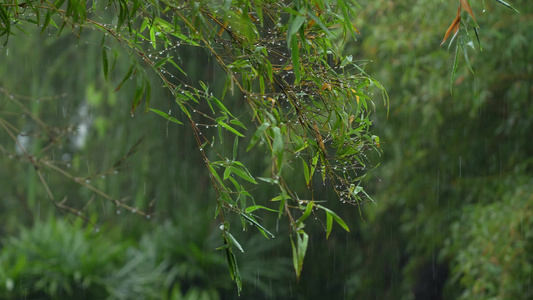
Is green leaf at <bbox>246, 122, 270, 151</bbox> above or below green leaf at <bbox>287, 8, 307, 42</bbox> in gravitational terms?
below

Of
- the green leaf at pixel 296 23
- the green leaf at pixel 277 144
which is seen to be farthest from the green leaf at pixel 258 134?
the green leaf at pixel 296 23

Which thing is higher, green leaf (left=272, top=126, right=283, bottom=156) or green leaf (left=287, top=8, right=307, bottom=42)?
green leaf (left=287, top=8, right=307, bottom=42)

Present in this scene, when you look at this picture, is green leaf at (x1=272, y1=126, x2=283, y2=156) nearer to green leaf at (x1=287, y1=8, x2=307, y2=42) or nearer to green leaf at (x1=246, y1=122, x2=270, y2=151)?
green leaf at (x1=246, y1=122, x2=270, y2=151)

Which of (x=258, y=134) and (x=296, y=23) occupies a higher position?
(x=296, y=23)

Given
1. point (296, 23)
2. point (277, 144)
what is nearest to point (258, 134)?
point (277, 144)

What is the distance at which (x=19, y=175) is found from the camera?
7.40 meters

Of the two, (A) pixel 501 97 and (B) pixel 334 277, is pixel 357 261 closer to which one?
(B) pixel 334 277

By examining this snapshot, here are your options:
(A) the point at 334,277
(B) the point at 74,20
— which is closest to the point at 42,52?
(A) the point at 334,277

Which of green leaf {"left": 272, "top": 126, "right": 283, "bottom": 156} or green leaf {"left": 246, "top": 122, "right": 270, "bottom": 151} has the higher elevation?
green leaf {"left": 246, "top": 122, "right": 270, "bottom": 151}

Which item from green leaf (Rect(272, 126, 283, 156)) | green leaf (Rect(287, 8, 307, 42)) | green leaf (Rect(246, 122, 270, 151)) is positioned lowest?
green leaf (Rect(272, 126, 283, 156))

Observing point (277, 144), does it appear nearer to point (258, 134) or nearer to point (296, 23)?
point (258, 134)

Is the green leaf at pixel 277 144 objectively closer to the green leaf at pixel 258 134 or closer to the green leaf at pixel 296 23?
the green leaf at pixel 258 134

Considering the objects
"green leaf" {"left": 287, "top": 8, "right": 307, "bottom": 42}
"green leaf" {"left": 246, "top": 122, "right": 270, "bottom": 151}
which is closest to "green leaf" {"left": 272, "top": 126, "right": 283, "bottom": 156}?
"green leaf" {"left": 246, "top": 122, "right": 270, "bottom": 151}

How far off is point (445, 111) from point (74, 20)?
404 centimetres
